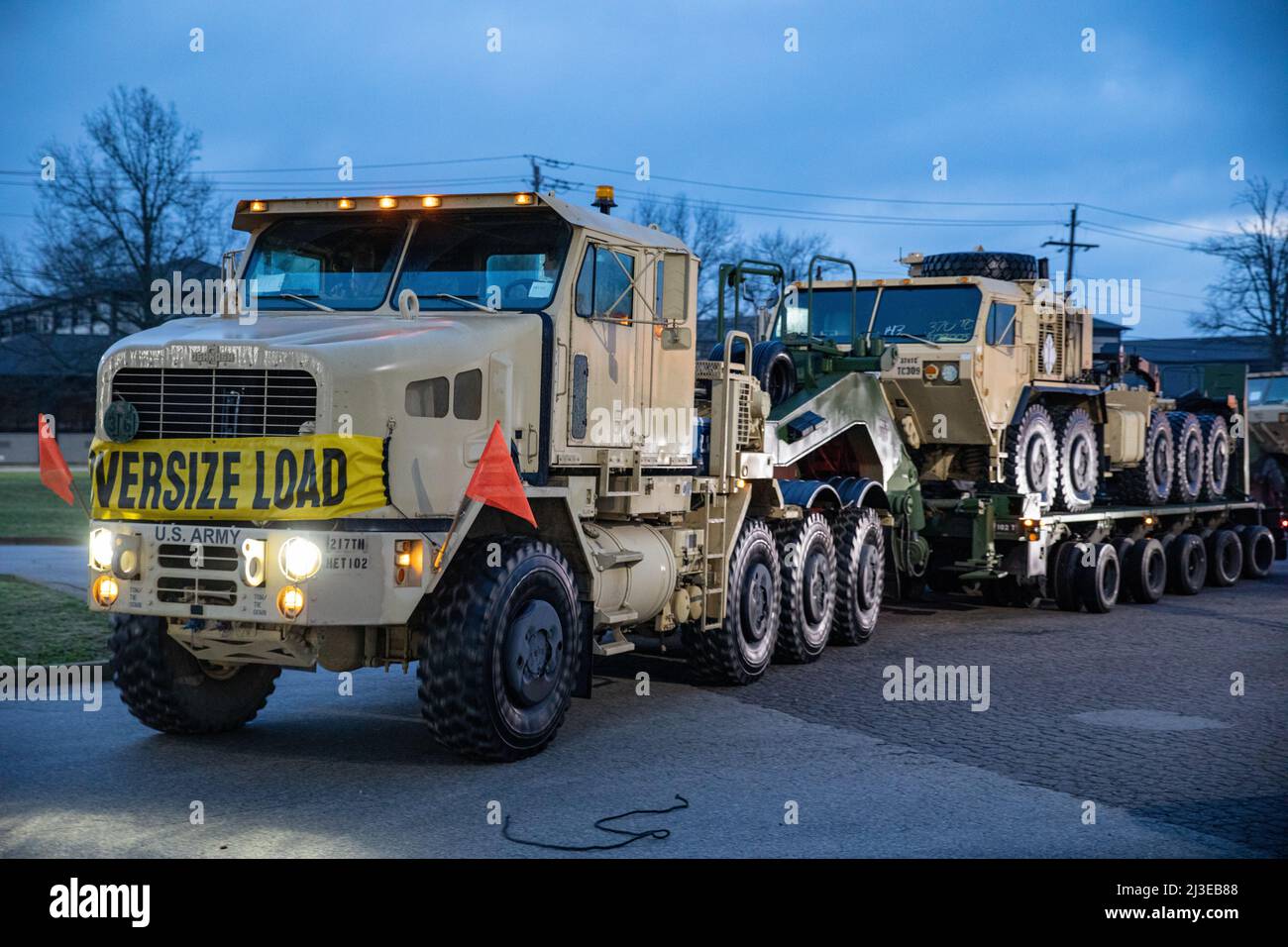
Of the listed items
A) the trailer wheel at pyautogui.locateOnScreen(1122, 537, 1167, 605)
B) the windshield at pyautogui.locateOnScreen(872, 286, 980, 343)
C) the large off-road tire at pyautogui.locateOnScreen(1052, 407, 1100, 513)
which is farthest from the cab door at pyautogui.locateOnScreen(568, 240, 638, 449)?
the trailer wheel at pyautogui.locateOnScreen(1122, 537, 1167, 605)

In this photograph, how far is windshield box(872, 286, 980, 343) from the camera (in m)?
15.8

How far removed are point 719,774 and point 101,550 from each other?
362cm

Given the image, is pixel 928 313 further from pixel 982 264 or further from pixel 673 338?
pixel 673 338

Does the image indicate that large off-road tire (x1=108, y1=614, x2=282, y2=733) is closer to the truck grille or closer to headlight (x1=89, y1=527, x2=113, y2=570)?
headlight (x1=89, y1=527, x2=113, y2=570)

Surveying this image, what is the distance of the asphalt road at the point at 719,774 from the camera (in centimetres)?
675

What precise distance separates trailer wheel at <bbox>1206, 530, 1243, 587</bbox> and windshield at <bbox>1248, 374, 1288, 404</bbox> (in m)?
6.13

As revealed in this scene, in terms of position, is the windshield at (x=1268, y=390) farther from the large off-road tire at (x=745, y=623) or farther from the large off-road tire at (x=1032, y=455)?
the large off-road tire at (x=745, y=623)

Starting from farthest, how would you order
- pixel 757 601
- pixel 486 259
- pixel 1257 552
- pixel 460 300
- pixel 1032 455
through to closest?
pixel 1257 552, pixel 1032 455, pixel 757 601, pixel 486 259, pixel 460 300

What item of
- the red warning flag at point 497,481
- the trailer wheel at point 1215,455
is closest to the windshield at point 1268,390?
the trailer wheel at point 1215,455

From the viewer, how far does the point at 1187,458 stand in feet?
66.4

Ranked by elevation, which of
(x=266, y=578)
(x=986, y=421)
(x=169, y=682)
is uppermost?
(x=986, y=421)

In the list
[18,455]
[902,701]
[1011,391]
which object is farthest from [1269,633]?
[18,455]

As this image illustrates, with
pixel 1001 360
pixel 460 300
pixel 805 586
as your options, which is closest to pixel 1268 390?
pixel 1001 360
